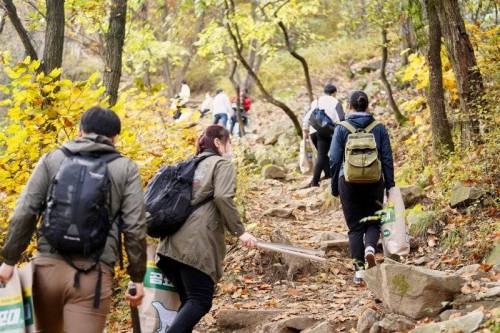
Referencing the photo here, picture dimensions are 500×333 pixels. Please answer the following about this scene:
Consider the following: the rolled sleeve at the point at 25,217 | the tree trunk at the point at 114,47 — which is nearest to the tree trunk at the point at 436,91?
the tree trunk at the point at 114,47

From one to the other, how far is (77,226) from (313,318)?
9.42ft

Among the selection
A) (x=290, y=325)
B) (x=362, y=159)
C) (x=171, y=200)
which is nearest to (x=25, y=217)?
(x=171, y=200)

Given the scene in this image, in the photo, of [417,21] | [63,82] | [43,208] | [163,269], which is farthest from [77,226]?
[417,21]

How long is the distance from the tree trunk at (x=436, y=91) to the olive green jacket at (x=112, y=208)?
619cm

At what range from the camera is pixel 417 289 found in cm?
481

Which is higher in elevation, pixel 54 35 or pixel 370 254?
pixel 54 35

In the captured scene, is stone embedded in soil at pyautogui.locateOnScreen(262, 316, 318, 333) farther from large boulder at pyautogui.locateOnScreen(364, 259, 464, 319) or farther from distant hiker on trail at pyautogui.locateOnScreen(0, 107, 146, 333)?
distant hiker on trail at pyautogui.locateOnScreen(0, 107, 146, 333)

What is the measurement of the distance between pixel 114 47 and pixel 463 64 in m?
4.48

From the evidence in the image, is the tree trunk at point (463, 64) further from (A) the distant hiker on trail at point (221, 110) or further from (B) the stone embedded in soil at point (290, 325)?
(A) the distant hiker on trail at point (221, 110)

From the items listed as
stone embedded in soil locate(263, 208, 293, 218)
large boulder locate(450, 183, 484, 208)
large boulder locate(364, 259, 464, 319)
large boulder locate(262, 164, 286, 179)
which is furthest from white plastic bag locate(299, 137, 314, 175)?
large boulder locate(364, 259, 464, 319)

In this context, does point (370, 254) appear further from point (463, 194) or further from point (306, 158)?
point (306, 158)

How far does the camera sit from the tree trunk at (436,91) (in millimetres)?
9086

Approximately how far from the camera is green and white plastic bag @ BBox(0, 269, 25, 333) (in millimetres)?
3623

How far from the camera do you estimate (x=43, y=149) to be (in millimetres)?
6320
